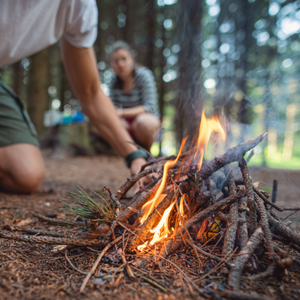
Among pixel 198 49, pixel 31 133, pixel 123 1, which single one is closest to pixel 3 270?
pixel 31 133

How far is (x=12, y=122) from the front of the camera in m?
2.97

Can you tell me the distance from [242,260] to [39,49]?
7.64 feet

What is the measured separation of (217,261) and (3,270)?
1.01 m

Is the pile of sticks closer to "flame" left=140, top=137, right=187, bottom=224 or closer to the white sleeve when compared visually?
"flame" left=140, top=137, right=187, bottom=224

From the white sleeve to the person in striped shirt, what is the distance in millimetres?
2038

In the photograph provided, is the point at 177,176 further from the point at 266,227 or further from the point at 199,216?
the point at 266,227

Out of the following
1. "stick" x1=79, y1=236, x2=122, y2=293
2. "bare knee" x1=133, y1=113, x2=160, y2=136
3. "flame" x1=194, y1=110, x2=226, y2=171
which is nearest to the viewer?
"stick" x1=79, y1=236, x2=122, y2=293

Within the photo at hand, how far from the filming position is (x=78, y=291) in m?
0.90

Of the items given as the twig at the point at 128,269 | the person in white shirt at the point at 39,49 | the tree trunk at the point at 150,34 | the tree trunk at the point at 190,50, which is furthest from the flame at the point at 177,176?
the tree trunk at the point at 150,34

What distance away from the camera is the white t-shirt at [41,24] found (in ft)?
5.67

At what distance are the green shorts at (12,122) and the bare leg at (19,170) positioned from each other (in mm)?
102

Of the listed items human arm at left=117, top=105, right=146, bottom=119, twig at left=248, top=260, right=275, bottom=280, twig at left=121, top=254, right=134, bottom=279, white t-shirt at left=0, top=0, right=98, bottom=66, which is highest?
white t-shirt at left=0, top=0, right=98, bottom=66

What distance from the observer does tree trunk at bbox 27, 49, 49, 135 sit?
7555 mm


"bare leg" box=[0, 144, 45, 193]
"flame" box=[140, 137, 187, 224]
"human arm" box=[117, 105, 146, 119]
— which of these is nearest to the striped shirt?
"human arm" box=[117, 105, 146, 119]
